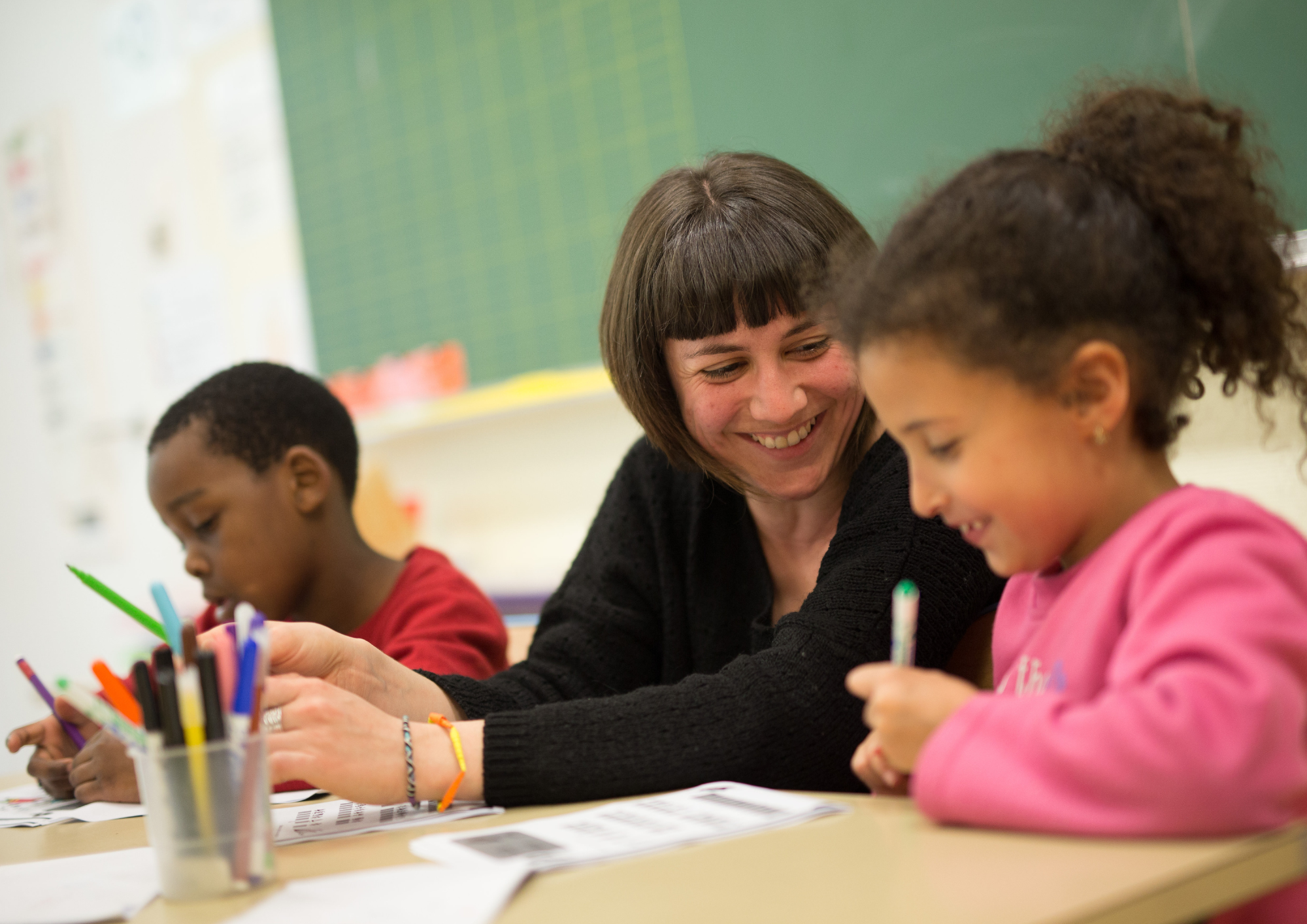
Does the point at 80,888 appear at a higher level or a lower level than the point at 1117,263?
lower

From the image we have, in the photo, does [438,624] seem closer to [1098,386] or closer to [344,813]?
[344,813]

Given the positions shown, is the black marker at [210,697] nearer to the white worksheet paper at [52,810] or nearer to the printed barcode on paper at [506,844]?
the printed barcode on paper at [506,844]

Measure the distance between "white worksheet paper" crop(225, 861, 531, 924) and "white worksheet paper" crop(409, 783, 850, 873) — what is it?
0.02 meters

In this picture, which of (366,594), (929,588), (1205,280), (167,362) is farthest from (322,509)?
(167,362)

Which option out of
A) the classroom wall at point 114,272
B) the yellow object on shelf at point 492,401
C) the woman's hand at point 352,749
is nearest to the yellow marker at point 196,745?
the woman's hand at point 352,749

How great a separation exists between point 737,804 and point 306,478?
1042 millimetres

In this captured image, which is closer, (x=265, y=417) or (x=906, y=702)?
(x=906, y=702)

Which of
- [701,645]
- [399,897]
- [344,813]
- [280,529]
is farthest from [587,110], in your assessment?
[399,897]

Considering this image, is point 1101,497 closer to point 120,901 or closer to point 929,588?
point 929,588

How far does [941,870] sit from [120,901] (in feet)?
1.69

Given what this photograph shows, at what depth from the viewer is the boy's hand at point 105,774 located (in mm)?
1221

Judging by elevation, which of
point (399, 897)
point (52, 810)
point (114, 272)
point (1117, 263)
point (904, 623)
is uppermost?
point (114, 272)

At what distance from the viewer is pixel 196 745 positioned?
75 cm

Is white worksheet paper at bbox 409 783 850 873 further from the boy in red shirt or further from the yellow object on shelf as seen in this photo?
the yellow object on shelf
